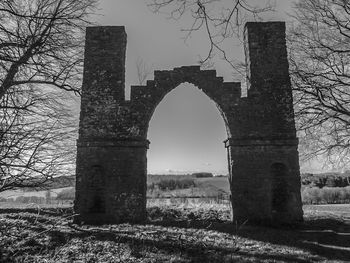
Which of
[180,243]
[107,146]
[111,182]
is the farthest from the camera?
[107,146]

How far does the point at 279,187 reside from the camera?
40.7 ft

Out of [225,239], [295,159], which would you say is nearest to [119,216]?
[225,239]

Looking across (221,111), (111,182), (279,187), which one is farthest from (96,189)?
(279,187)

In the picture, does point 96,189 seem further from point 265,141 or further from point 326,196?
point 326,196

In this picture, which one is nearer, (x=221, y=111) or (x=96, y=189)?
(x=96, y=189)

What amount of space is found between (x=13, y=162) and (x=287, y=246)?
23.9 ft

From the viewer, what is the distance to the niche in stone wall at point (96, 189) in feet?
40.8

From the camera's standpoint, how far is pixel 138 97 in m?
12.9

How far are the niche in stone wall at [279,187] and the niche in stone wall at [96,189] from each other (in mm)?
6475

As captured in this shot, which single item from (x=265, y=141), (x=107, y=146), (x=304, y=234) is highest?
(x=265, y=141)

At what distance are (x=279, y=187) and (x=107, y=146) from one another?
6734mm

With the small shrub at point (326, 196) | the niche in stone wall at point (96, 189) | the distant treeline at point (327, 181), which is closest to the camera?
the niche in stone wall at point (96, 189)

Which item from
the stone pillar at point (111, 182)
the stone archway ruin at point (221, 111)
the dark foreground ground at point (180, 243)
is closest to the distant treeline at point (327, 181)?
the stone archway ruin at point (221, 111)

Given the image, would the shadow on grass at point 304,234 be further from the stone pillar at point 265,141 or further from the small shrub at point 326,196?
the small shrub at point 326,196
